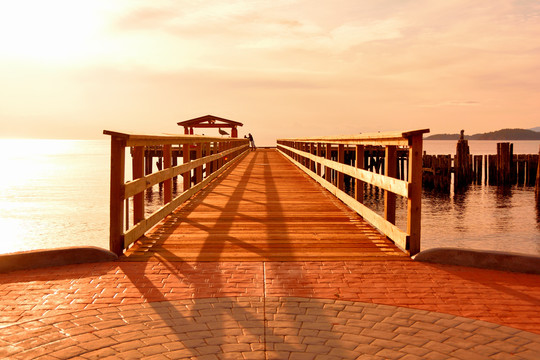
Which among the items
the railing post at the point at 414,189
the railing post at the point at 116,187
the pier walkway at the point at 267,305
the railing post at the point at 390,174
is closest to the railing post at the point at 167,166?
the pier walkway at the point at 267,305

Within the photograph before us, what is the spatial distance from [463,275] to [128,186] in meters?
3.67

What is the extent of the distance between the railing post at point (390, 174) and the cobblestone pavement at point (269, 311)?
121 cm

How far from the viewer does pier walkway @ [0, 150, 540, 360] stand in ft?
10.9

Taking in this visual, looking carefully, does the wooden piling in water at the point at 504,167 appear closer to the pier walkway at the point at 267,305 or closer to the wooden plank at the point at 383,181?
the wooden plank at the point at 383,181

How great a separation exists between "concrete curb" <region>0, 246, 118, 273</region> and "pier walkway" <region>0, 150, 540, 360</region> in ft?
0.40

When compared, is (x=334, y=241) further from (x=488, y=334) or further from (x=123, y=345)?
(x=123, y=345)

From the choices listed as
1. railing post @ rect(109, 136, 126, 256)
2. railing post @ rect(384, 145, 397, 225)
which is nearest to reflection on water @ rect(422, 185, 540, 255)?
railing post @ rect(384, 145, 397, 225)

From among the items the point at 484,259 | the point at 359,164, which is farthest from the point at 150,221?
the point at 484,259

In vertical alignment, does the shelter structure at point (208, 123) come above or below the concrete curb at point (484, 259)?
above

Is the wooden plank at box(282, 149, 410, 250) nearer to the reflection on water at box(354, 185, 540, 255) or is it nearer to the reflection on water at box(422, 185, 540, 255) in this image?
the reflection on water at box(354, 185, 540, 255)

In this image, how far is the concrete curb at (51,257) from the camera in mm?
→ 5200

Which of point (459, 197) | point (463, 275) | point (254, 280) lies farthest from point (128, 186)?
point (459, 197)

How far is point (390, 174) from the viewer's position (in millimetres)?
6531

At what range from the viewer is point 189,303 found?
4.18 meters
